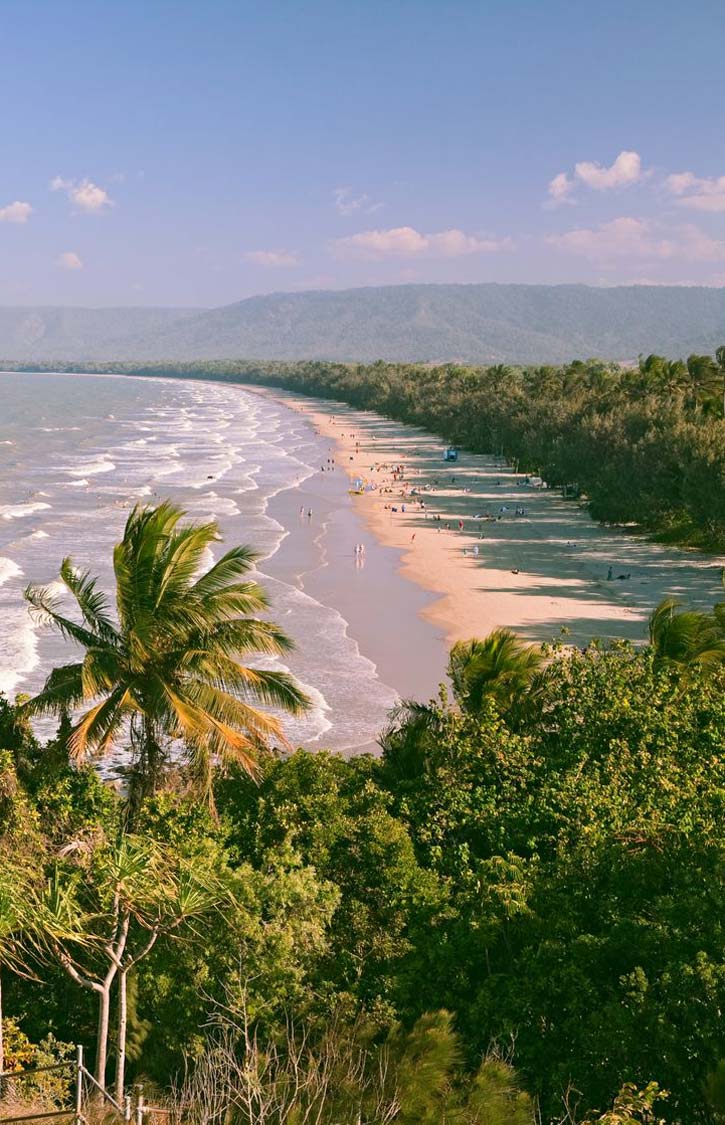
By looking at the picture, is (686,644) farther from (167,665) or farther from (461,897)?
(167,665)

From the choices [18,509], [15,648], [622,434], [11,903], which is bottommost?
[15,648]

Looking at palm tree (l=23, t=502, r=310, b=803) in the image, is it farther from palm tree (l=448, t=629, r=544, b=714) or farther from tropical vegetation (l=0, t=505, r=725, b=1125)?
palm tree (l=448, t=629, r=544, b=714)

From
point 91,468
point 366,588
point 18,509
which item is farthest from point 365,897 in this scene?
point 91,468

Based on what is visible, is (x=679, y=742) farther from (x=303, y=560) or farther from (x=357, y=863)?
(x=303, y=560)

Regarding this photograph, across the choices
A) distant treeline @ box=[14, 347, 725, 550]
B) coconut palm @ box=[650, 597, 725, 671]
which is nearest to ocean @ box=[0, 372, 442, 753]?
coconut palm @ box=[650, 597, 725, 671]

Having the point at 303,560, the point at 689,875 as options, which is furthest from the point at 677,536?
the point at 689,875

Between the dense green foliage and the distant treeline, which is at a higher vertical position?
the distant treeline

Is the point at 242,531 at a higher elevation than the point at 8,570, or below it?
higher
